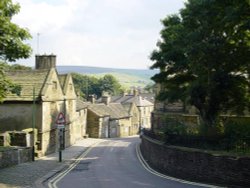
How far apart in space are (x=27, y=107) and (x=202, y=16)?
19.2 m

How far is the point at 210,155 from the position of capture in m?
20.2

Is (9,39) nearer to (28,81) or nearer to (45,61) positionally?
(28,81)

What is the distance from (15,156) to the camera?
2722cm

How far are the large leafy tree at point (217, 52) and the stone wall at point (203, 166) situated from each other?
3404 mm

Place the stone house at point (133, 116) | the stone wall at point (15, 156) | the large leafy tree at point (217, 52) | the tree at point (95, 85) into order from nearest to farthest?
the large leafy tree at point (217, 52)
the stone wall at point (15, 156)
the stone house at point (133, 116)
the tree at point (95, 85)

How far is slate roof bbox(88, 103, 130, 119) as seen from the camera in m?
70.1

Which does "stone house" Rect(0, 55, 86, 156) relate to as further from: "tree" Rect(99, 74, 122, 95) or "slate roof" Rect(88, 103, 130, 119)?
"tree" Rect(99, 74, 122, 95)

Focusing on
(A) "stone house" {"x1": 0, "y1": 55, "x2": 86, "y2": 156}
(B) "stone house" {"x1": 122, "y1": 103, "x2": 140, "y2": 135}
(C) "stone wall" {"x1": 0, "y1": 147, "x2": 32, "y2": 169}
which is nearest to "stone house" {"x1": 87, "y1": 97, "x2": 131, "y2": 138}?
(B) "stone house" {"x1": 122, "y1": 103, "x2": 140, "y2": 135}

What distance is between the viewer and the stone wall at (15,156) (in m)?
24.9

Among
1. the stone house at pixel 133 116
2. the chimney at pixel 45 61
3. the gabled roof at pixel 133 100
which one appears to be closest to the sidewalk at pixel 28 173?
the chimney at pixel 45 61

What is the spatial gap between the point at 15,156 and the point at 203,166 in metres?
12.9

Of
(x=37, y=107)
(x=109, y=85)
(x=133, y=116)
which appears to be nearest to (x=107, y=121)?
(x=133, y=116)

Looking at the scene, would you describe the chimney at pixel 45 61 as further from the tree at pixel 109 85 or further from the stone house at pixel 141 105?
the tree at pixel 109 85

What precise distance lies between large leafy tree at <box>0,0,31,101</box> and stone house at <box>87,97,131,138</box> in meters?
49.6
